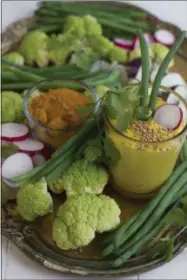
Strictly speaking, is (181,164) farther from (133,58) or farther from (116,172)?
(133,58)

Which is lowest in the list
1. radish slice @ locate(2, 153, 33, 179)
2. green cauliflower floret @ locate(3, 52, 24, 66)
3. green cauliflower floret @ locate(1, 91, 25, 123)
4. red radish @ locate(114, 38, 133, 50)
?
radish slice @ locate(2, 153, 33, 179)

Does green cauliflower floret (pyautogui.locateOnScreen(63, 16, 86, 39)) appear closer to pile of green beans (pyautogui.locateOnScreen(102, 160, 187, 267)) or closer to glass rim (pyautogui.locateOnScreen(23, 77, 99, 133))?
glass rim (pyautogui.locateOnScreen(23, 77, 99, 133))

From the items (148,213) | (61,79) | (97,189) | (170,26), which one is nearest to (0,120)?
(61,79)

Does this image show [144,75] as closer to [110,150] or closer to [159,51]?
[110,150]

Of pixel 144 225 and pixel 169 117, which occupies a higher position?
pixel 169 117

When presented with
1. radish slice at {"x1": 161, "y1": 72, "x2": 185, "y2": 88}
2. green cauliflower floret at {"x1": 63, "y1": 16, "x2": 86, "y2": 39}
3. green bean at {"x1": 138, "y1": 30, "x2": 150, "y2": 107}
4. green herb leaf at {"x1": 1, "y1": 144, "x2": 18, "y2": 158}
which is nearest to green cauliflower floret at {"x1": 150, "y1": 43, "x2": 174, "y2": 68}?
radish slice at {"x1": 161, "y1": 72, "x2": 185, "y2": 88}

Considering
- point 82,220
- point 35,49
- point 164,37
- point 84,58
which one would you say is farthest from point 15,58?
point 82,220

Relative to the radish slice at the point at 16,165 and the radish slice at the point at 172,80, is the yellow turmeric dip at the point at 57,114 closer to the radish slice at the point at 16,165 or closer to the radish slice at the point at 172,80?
the radish slice at the point at 16,165
